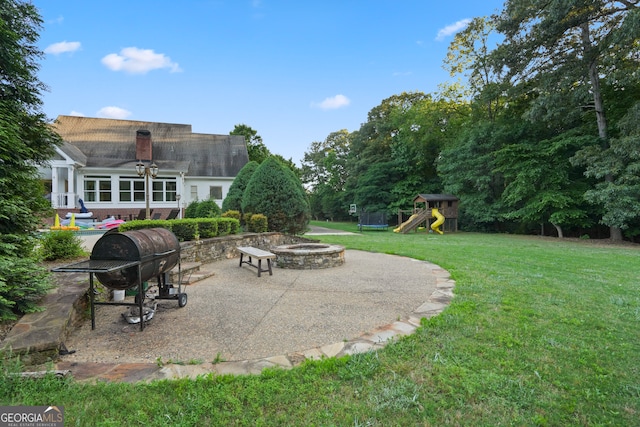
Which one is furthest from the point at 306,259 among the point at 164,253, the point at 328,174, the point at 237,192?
the point at 328,174

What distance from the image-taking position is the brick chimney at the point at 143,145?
22.3 meters

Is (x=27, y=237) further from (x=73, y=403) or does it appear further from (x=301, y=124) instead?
(x=301, y=124)

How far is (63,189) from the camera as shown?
18828 mm

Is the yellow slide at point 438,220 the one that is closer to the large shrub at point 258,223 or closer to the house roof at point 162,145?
the large shrub at point 258,223

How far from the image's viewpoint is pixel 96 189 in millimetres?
19422

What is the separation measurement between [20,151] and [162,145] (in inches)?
898

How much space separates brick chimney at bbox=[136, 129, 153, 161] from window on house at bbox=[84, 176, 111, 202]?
3.27 m

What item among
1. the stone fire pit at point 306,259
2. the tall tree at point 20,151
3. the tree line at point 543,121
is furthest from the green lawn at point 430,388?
the tree line at point 543,121

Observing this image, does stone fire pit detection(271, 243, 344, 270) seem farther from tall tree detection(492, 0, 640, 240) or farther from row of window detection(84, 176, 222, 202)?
row of window detection(84, 176, 222, 202)

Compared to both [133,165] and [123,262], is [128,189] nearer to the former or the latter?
[133,165]

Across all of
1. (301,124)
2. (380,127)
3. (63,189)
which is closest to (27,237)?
(301,124)

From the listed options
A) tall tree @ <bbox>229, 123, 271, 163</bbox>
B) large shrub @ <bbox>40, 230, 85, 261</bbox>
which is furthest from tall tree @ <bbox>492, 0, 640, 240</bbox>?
tall tree @ <bbox>229, 123, 271, 163</bbox>

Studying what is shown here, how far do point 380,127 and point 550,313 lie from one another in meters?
27.7

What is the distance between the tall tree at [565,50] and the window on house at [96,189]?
24.8 metres
